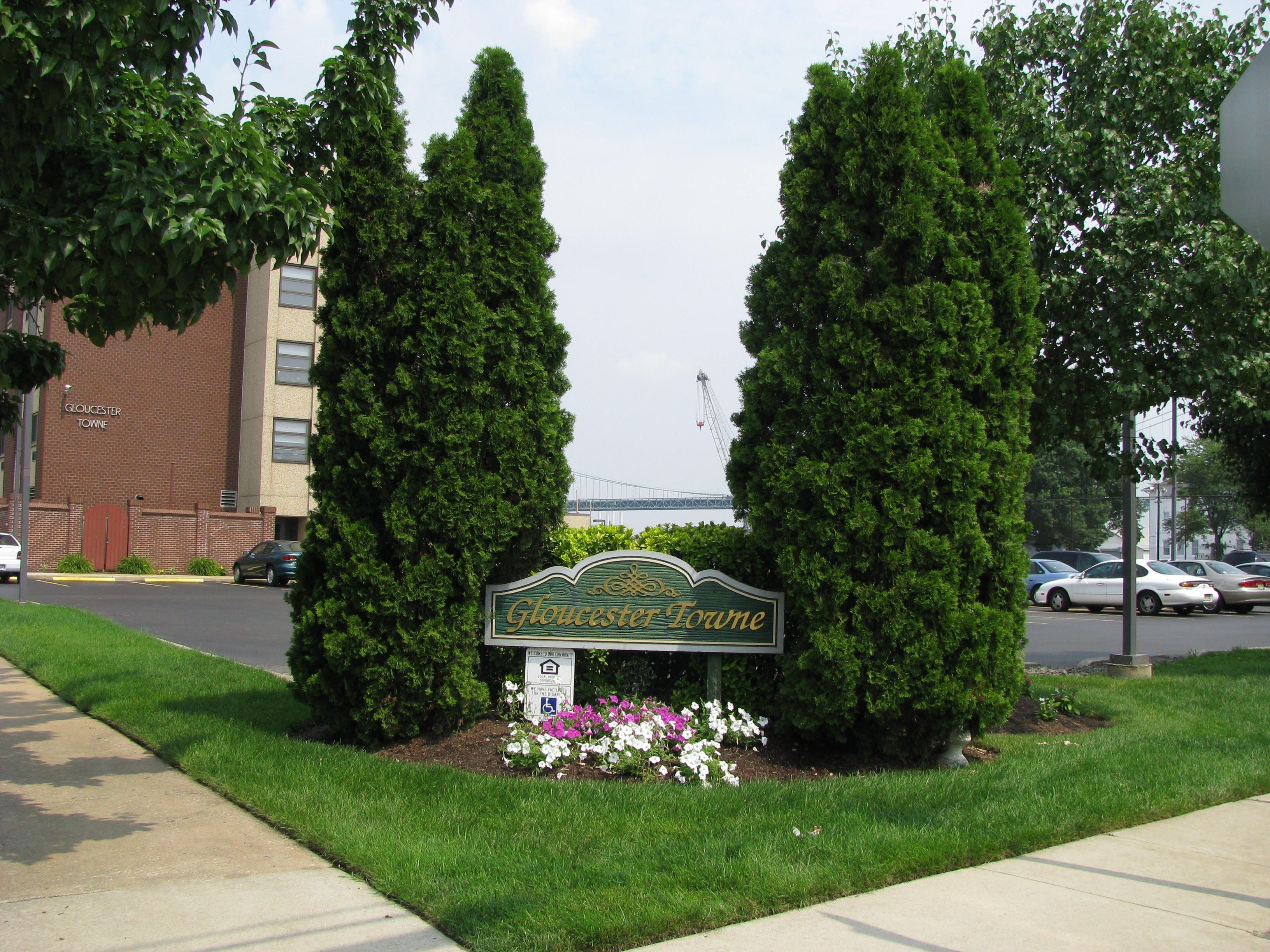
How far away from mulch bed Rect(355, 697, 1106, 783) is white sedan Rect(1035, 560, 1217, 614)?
22.2 meters

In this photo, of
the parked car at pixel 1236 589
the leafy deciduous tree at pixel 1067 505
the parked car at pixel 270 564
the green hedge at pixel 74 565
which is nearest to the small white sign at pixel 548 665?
the parked car at pixel 270 564

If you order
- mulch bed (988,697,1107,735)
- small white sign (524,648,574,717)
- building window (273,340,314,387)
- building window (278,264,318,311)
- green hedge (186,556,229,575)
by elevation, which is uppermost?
building window (278,264,318,311)

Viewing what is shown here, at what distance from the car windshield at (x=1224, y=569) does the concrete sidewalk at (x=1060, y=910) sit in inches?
1101

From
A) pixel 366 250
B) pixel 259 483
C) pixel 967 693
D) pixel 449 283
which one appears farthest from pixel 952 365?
pixel 259 483

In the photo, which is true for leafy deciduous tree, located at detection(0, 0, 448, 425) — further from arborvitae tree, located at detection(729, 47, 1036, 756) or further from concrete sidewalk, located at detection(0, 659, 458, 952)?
arborvitae tree, located at detection(729, 47, 1036, 756)

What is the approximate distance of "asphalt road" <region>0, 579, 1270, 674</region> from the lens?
616 inches

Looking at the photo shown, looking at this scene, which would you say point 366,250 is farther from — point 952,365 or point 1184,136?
point 1184,136

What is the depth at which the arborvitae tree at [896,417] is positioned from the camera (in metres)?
6.61

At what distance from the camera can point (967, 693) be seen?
21.7 feet

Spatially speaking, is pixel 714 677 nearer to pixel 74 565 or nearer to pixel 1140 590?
pixel 1140 590

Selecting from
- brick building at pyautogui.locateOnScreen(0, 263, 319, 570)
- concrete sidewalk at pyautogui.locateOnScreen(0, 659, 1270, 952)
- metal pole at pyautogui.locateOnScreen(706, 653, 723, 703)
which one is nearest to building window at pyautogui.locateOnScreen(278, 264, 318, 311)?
brick building at pyautogui.locateOnScreen(0, 263, 319, 570)

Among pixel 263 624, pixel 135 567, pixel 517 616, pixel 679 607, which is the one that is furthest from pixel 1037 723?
pixel 135 567

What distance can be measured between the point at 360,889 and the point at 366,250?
4169 mm

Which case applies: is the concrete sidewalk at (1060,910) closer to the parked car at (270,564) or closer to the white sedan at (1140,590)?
the white sedan at (1140,590)
